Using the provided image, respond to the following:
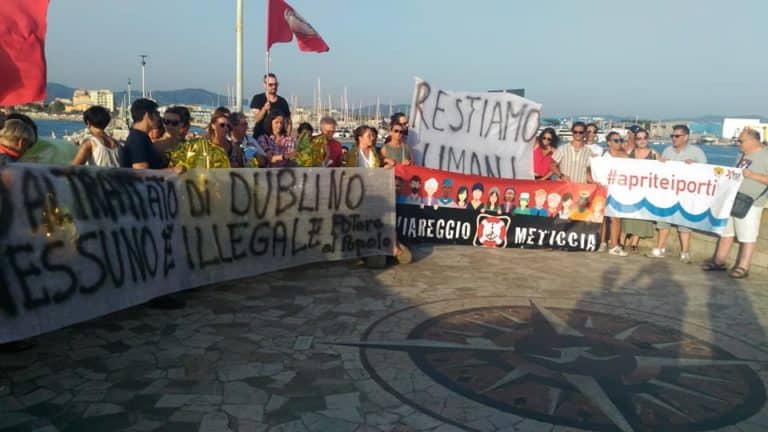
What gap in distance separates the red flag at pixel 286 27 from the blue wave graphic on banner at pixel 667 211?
6.07m

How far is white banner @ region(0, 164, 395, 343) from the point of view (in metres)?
3.71

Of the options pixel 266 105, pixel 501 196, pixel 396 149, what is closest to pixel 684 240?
pixel 501 196

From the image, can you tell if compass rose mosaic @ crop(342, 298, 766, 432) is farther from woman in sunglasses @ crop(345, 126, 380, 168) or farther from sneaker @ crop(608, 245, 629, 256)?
sneaker @ crop(608, 245, 629, 256)

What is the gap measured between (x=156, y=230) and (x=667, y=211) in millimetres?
7327

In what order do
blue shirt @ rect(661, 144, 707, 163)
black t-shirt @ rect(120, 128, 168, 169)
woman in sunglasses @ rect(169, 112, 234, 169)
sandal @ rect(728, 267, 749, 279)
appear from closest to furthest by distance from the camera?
black t-shirt @ rect(120, 128, 168, 169)
woman in sunglasses @ rect(169, 112, 234, 169)
sandal @ rect(728, 267, 749, 279)
blue shirt @ rect(661, 144, 707, 163)

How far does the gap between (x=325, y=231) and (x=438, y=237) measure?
227 cm

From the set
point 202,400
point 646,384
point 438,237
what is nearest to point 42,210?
point 202,400

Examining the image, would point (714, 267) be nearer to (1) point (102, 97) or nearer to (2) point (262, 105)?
(2) point (262, 105)

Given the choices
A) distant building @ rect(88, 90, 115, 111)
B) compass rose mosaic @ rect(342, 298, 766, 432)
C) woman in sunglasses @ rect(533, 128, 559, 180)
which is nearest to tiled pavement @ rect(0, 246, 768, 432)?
compass rose mosaic @ rect(342, 298, 766, 432)

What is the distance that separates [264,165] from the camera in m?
7.04

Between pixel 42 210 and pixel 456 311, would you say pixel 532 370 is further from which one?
pixel 42 210

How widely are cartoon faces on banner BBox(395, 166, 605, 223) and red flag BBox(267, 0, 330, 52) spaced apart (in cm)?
385

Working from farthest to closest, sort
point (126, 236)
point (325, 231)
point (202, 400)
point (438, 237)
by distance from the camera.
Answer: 1. point (438, 237)
2. point (325, 231)
3. point (126, 236)
4. point (202, 400)

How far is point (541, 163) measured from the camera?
29.8 ft
